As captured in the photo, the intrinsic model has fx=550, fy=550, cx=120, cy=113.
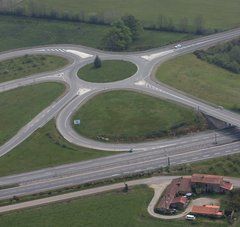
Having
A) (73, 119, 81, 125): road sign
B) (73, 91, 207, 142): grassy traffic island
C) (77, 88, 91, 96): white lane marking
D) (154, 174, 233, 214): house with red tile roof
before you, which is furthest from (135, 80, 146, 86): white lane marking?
(154, 174, 233, 214): house with red tile roof

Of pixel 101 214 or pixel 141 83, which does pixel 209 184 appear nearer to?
pixel 101 214

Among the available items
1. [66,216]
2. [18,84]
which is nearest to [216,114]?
A: [66,216]

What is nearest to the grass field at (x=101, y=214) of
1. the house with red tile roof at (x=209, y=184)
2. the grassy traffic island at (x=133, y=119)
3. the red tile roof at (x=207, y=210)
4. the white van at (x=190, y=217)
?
the white van at (x=190, y=217)

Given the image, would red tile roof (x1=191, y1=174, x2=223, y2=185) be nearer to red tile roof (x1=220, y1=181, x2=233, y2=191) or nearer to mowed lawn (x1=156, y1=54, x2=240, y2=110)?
red tile roof (x1=220, y1=181, x2=233, y2=191)

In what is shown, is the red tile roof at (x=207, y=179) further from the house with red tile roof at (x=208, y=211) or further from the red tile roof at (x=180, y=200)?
the house with red tile roof at (x=208, y=211)

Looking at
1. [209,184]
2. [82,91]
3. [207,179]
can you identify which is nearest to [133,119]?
[82,91]

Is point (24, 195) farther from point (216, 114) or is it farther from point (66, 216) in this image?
point (216, 114)
